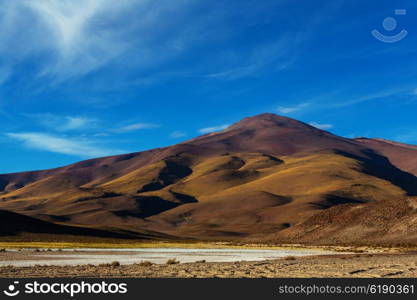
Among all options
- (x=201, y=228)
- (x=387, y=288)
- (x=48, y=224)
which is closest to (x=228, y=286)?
(x=387, y=288)

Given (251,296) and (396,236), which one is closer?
(251,296)

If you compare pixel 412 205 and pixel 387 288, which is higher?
pixel 412 205

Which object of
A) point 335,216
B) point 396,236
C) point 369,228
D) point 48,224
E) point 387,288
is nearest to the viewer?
point 387,288

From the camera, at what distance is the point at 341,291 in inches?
653

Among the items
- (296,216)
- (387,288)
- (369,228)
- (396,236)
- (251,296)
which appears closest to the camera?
(251,296)

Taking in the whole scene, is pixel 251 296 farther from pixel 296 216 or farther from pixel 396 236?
pixel 296 216

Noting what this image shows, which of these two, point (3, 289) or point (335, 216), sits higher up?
point (335, 216)

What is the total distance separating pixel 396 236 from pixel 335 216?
26.5m

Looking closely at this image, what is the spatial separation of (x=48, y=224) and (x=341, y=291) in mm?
135559

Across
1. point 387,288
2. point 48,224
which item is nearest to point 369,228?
point 48,224

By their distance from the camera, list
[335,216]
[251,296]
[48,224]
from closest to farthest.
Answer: [251,296], [335,216], [48,224]

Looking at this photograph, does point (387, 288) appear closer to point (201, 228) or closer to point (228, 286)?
point (228, 286)

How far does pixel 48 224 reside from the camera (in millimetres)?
142625

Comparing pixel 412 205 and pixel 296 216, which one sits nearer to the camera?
pixel 412 205
